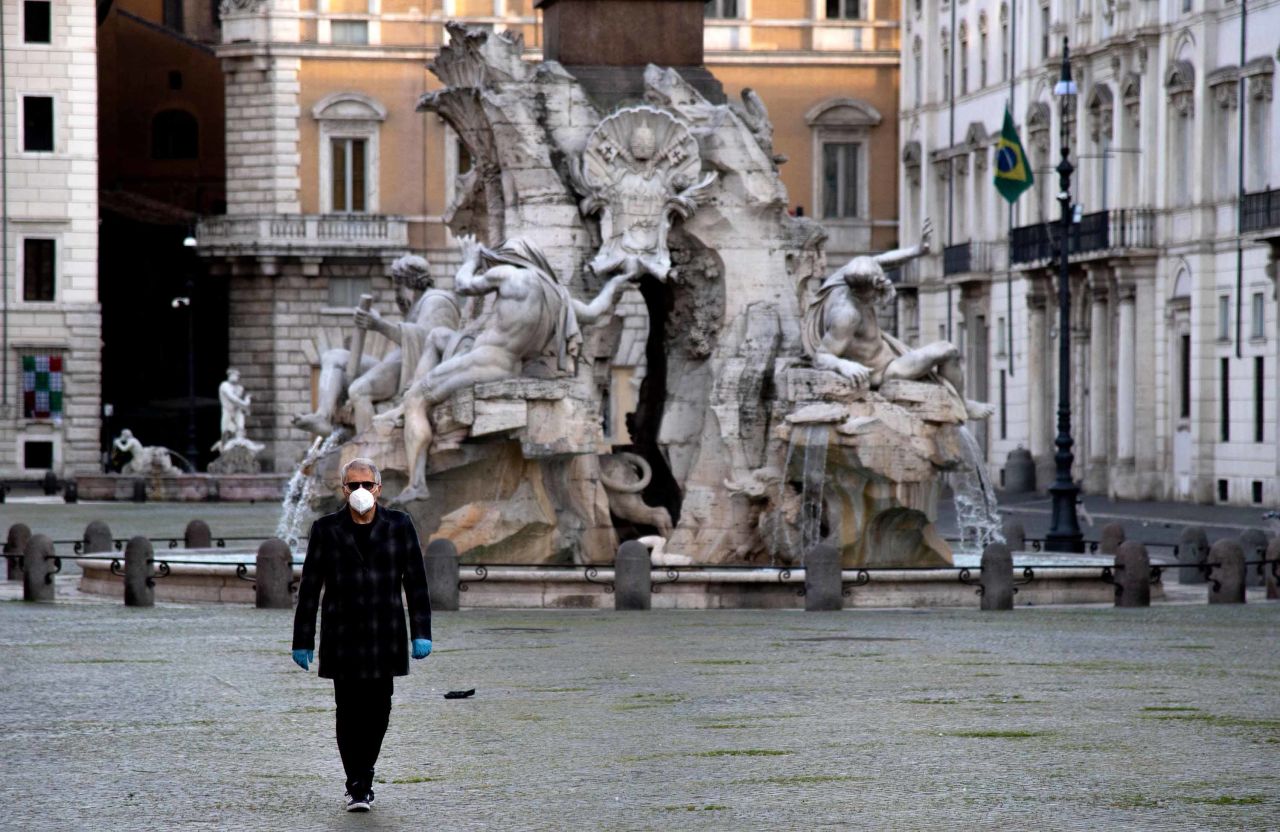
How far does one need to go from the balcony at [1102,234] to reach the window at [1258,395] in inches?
170

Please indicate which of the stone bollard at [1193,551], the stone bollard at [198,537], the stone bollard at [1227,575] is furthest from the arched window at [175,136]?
the stone bollard at [1227,575]

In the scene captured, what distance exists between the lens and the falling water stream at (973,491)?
24016 millimetres

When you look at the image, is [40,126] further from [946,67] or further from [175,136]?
[946,67]

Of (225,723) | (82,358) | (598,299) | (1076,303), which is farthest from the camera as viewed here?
(82,358)

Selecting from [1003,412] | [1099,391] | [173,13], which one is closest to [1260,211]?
[1099,391]

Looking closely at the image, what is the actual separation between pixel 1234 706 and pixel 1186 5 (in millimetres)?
36045

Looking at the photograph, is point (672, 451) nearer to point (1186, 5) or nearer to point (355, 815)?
point (355, 815)

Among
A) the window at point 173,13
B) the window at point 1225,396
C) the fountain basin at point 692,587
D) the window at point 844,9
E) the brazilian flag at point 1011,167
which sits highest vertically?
the window at point 173,13

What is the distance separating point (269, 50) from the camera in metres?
63.1

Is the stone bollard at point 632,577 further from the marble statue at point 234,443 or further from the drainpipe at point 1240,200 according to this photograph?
the marble statue at point 234,443

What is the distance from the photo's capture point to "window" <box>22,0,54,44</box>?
60.3 metres

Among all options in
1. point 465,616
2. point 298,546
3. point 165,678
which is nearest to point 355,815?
point 165,678

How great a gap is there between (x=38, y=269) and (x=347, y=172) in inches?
300

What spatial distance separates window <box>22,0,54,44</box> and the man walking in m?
51.1
